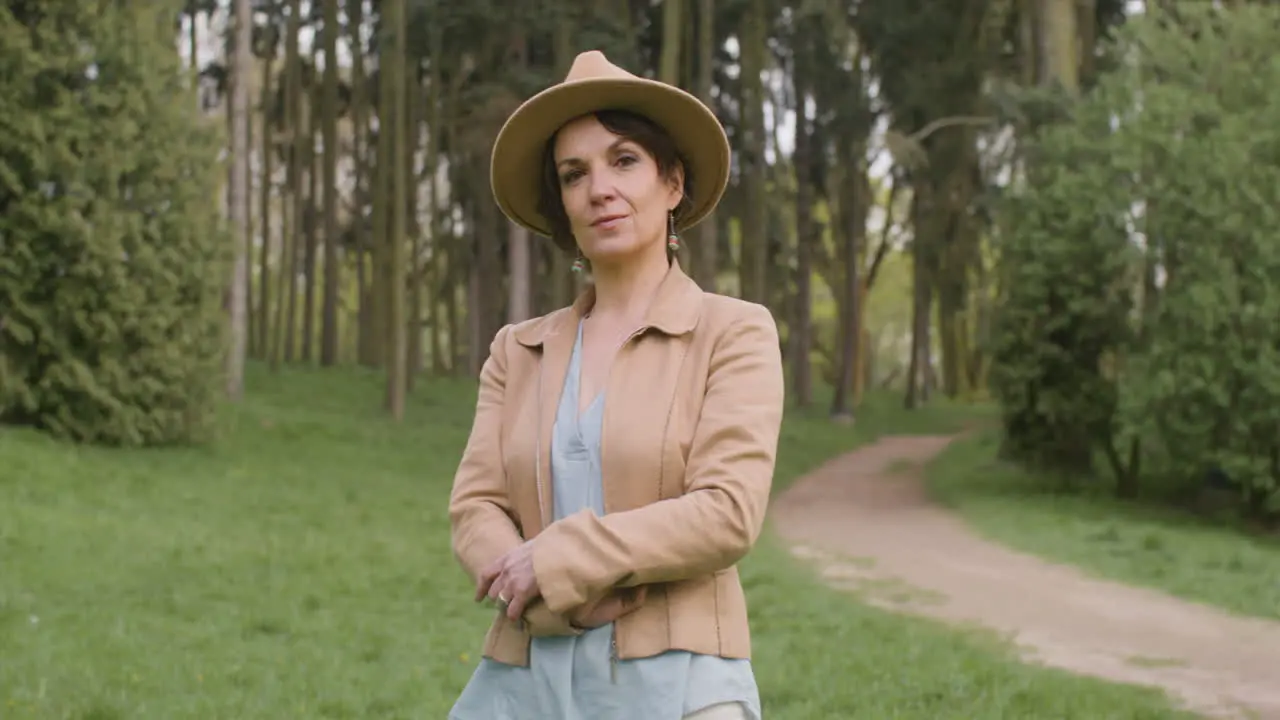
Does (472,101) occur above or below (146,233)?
above

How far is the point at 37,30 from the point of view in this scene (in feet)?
53.1

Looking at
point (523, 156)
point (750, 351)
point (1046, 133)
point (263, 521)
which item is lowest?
point (263, 521)

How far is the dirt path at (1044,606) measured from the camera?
8320mm

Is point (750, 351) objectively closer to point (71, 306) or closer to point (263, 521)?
point (263, 521)

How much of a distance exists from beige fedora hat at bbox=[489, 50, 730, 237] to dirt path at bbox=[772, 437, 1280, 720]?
593 centimetres

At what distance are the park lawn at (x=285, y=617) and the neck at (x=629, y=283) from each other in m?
4.74

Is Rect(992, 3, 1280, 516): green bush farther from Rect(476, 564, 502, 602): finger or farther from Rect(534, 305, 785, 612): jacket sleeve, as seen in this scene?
Rect(476, 564, 502, 602): finger

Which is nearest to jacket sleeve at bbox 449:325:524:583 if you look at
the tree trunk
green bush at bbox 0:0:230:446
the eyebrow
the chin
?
the chin

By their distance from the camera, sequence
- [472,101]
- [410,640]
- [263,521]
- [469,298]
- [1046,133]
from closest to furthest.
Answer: [410,640] < [263,521] < [1046,133] < [472,101] < [469,298]

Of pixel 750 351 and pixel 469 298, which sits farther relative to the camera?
pixel 469 298

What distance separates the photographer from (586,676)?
2275 mm

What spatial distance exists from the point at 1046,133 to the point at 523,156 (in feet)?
56.4

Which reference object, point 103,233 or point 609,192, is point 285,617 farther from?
point 103,233

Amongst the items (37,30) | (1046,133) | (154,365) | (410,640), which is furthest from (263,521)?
(1046,133)
